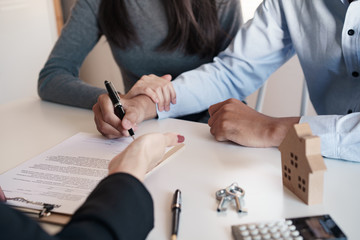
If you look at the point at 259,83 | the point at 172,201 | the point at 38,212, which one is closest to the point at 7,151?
the point at 38,212

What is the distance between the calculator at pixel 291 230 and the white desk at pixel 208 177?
0.03 metres

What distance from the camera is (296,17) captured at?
1.08 m

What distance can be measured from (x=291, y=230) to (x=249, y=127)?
335 millimetres

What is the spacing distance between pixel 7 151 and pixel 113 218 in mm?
528

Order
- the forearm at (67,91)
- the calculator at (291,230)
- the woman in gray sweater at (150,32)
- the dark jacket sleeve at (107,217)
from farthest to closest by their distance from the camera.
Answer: the woman in gray sweater at (150,32), the forearm at (67,91), the calculator at (291,230), the dark jacket sleeve at (107,217)

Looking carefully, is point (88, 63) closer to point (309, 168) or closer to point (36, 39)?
point (36, 39)

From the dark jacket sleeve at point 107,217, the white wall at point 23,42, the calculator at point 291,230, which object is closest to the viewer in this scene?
the dark jacket sleeve at point 107,217

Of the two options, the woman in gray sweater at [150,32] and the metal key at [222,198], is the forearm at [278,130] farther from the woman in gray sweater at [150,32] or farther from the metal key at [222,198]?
the woman in gray sweater at [150,32]

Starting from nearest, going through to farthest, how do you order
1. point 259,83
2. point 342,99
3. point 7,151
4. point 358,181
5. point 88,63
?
point 358,181 < point 7,151 < point 342,99 < point 259,83 < point 88,63

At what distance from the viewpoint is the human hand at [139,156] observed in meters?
0.54

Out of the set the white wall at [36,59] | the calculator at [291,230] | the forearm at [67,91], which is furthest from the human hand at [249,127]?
the white wall at [36,59]

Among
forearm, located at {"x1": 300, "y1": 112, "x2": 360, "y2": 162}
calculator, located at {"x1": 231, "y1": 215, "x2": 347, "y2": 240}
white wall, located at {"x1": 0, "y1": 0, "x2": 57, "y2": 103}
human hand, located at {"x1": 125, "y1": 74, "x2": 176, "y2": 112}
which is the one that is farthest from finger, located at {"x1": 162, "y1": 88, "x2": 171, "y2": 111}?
white wall, located at {"x1": 0, "y1": 0, "x2": 57, "y2": 103}

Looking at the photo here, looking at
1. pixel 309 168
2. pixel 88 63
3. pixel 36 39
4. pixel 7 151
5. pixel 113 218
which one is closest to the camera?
pixel 113 218

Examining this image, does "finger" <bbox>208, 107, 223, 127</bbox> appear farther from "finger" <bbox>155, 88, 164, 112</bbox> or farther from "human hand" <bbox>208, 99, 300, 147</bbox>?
"finger" <bbox>155, 88, 164, 112</bbox>
